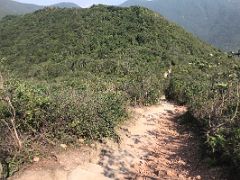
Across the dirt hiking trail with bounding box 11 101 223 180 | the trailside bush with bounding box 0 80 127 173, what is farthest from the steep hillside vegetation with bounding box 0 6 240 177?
the dirt hiking trail with bounding box 11 101 223 180

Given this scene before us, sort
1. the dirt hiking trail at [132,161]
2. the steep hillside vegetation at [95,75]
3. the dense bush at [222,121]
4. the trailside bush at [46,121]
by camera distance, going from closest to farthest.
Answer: the dirt hiking trail at [132,161]
the dense bush at [222,121]
the trailside bush at [46,121]
the steep hillside vegetation at [95,75]

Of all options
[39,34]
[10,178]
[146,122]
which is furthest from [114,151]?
[39,34]

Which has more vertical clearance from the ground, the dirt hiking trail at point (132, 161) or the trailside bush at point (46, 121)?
the trailside bush at point (46, 121)

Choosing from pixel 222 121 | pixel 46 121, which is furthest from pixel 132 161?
pixel 222 121

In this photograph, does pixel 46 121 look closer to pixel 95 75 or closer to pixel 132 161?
pixel 132 161

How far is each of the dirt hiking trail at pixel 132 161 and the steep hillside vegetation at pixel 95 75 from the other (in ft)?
1.28

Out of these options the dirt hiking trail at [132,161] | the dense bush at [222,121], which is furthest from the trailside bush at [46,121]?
the dense bush at [222,121]

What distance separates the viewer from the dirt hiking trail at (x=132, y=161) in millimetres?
7805

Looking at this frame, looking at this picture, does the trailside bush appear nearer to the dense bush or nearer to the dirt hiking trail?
the dirt hiking trail

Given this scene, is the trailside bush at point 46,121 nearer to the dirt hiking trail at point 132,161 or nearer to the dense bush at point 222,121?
the dirt hiking trail at point 132,161

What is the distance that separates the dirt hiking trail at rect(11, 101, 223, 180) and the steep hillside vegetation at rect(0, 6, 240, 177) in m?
0.39

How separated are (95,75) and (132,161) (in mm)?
19219

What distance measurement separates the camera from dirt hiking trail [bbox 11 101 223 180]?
7.80 m

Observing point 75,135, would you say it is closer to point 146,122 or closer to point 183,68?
point 146,122
